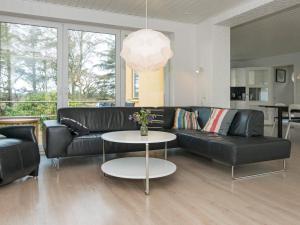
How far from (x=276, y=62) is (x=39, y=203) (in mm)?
9305

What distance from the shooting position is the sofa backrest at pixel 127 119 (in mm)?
3645

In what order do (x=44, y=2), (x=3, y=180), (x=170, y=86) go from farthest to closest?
(x=170, y=86) < (x=44, y=2) < (x=3, y=180)

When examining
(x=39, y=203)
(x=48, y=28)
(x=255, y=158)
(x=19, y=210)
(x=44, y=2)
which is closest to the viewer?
(x=19, y=210)

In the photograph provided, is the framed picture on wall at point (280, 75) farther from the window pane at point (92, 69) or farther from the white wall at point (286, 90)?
the window pane at point (92, 69)

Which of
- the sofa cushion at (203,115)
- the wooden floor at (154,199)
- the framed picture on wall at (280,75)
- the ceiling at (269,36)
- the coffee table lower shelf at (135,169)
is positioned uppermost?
the ceiling at (269,36)

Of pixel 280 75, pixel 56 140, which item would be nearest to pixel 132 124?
pixel 56 140

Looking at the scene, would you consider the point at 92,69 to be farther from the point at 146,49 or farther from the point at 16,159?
the point at 16,159

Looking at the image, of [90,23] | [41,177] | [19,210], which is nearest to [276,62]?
[90,23]

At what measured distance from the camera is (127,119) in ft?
14.7

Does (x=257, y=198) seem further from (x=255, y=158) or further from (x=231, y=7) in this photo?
(x=231, y=7)

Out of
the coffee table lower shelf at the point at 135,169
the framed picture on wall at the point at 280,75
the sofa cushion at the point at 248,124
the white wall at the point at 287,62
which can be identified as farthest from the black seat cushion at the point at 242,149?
the framed picture on wall at the point at 280,75

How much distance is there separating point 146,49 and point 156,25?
2341 millimetres

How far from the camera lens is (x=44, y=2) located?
4.21m

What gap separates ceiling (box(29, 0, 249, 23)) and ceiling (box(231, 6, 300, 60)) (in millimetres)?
1285
